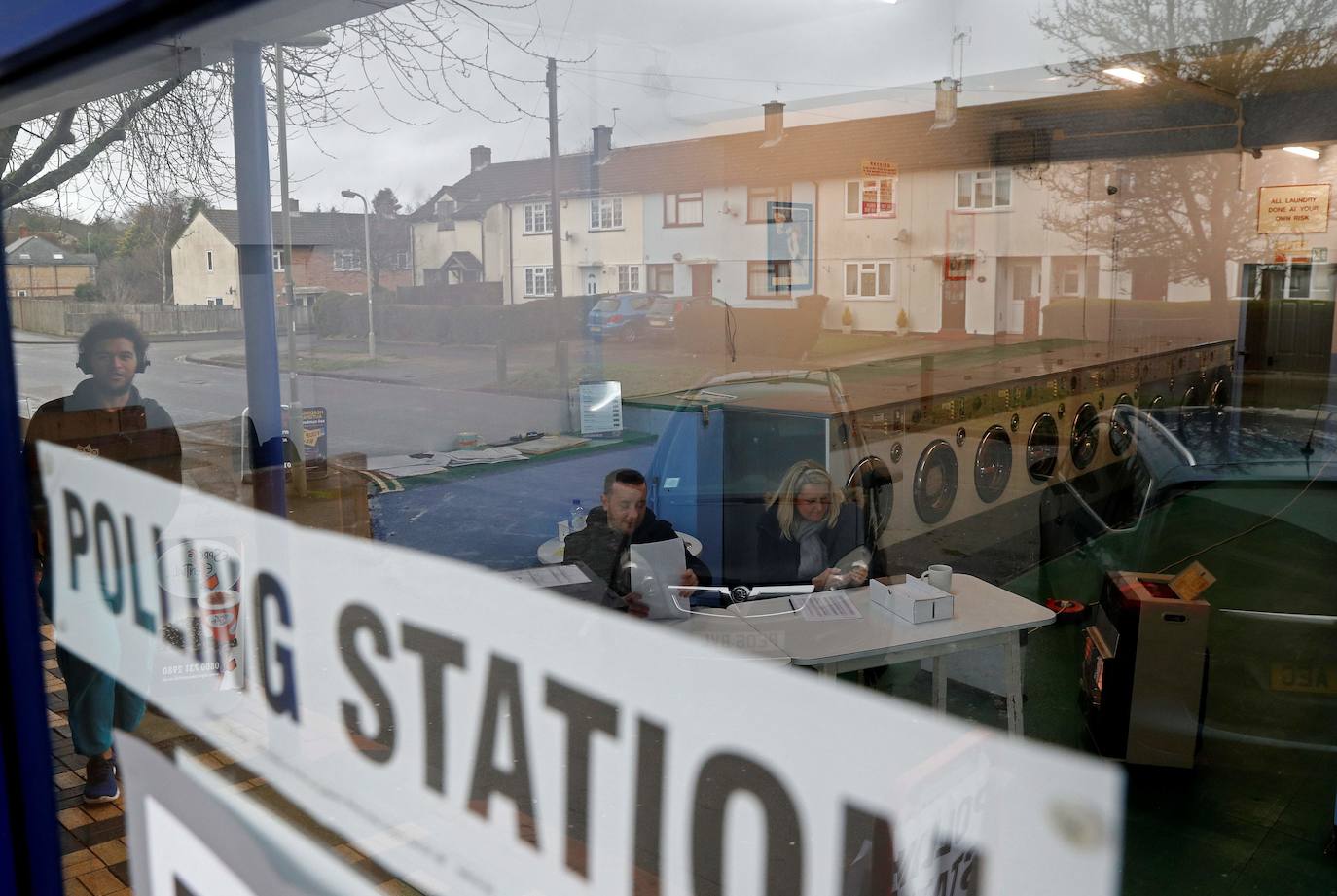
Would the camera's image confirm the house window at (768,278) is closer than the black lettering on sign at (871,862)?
No

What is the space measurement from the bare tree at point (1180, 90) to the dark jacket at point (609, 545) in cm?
481

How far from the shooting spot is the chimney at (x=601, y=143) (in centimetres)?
617

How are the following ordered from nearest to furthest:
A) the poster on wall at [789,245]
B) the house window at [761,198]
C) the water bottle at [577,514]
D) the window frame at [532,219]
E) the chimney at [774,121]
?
the water bottle at [577,514] < the window frame at [532,219] < the chimney at [774,121] < the house window at [761,198] < the poster on wall at [789,245]

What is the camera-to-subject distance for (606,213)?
6574mm

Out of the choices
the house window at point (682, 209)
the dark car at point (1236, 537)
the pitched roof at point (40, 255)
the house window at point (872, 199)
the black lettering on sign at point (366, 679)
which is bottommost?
the dark car at point (1236, 537)

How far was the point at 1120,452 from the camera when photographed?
675 cm

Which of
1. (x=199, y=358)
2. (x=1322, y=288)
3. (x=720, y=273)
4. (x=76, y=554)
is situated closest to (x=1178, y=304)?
(x=1322, y=288)

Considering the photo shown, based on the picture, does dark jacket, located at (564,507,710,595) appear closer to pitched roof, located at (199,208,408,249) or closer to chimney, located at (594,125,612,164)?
pitched roof, located at (199,208,408,249)

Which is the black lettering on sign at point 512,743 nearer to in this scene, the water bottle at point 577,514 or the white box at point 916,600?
the white box at point 916,600

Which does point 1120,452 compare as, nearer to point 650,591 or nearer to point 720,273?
point 720,273

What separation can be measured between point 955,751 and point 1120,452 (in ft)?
18.6

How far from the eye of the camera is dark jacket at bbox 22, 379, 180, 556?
222 centimetres

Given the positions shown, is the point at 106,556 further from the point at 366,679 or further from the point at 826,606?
the point at 826,606

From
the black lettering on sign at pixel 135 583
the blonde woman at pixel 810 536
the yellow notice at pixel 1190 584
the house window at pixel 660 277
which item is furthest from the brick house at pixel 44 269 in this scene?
the house window at pixel 660 277
